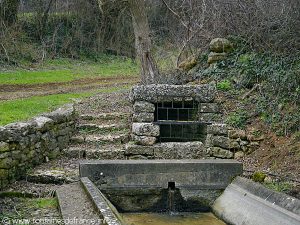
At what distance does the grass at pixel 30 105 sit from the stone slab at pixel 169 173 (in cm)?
242

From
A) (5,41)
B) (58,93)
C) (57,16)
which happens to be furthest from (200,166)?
(57,16)

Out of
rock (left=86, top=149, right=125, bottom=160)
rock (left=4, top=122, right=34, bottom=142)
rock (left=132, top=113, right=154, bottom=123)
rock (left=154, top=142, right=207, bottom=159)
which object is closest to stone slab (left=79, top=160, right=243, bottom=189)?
rock (left=86, top=149, right=125, bottom=160)

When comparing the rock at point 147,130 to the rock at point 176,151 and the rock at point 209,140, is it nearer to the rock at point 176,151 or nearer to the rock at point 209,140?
the rock at point 176,151

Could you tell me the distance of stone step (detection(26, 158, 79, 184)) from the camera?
826cm

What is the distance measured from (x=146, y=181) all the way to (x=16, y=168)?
2207 millimetres

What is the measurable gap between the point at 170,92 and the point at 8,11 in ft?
49.9

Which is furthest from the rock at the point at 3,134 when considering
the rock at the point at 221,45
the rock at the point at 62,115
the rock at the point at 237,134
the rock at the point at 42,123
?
the rock at the point at 221,45

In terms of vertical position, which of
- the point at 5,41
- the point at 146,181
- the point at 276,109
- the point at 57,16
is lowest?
the point at 146,181

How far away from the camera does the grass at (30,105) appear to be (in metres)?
10.4

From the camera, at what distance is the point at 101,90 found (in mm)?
16484

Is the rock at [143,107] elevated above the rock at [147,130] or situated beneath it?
elevated above

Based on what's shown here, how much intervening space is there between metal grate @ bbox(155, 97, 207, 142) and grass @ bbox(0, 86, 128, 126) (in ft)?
9.03

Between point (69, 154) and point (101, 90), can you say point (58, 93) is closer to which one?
point (101, 90)

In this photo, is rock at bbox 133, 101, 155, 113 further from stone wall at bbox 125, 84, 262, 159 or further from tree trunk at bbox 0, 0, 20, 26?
tree trunk at bbox 0, 0, 20, 26
